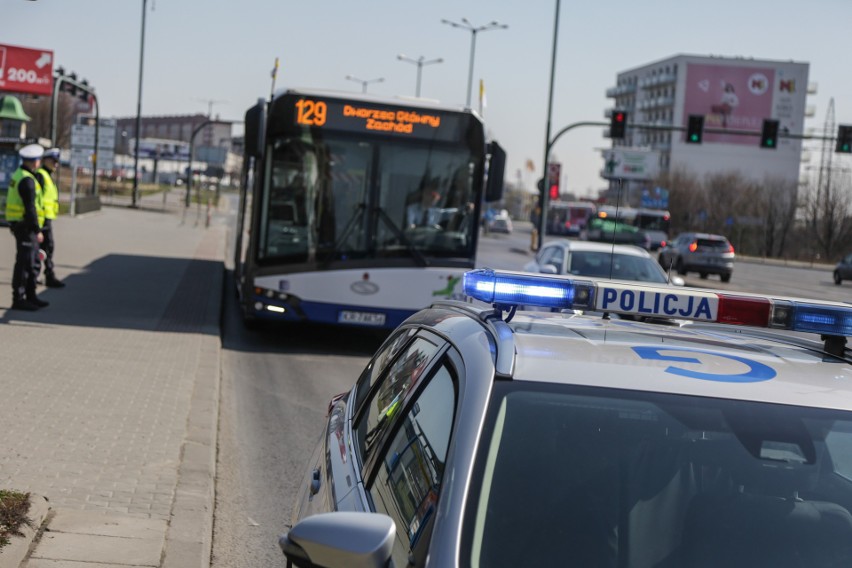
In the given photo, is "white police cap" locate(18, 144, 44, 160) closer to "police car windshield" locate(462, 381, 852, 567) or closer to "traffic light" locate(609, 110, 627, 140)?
"police car windshield" locate(462, 381, 852, 567)

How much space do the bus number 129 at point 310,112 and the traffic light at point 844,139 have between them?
2642cm

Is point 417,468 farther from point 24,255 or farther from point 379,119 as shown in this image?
point 24,255

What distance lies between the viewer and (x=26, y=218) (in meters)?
14.3

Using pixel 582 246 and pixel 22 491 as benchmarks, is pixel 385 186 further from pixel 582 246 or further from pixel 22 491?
pixel 22 491

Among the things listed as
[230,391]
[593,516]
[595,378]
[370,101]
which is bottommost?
[230,391]

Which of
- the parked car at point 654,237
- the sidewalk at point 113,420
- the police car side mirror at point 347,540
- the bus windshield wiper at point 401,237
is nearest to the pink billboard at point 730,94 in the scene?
the parked car at point 654,237

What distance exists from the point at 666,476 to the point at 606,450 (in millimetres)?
158

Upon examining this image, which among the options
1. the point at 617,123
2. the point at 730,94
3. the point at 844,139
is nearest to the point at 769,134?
the point at 844,139

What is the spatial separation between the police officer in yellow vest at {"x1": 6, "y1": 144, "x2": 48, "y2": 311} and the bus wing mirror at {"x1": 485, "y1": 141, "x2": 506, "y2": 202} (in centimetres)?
551

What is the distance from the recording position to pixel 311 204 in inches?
571

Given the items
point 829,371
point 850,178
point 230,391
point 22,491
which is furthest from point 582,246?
point 850,178

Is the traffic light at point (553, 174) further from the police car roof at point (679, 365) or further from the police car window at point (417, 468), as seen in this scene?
the police car window at point (417, 468)

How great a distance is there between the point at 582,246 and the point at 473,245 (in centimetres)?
425

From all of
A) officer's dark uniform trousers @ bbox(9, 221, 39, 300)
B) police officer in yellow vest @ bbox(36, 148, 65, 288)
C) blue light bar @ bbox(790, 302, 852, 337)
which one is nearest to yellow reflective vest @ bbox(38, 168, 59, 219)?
police officer in yellow vest @ bbox(36, 148, 65, 288)
